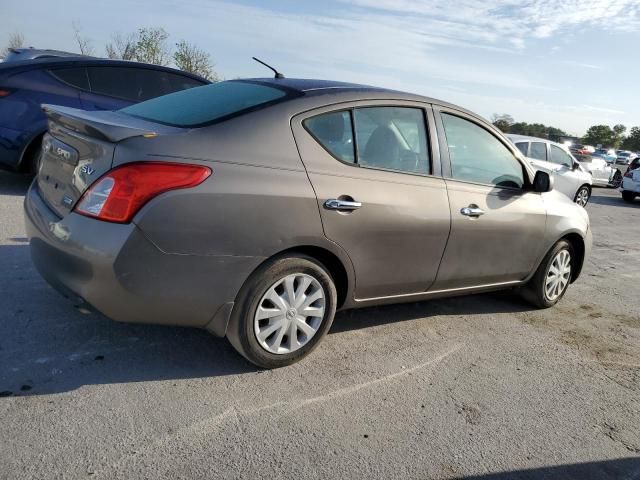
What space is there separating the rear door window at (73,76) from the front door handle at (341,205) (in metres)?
5.40

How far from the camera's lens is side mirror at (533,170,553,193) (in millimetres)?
4527

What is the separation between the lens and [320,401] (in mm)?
3072

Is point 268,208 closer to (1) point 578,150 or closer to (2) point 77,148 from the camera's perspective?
(2) point 77,148

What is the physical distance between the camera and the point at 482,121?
4328 millimetres

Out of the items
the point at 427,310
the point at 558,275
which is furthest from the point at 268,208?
the point at 558,275

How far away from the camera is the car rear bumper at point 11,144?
267 inches

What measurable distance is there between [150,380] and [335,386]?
102 cm

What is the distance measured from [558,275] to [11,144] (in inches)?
247

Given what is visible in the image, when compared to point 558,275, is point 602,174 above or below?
above

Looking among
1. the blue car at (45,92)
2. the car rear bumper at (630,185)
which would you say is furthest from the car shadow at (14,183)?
the car rear bumper at (630,185)

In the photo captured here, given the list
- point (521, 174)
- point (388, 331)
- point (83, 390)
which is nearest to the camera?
point (83, 390)

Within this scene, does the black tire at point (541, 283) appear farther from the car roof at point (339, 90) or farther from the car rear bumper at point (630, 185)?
the car rear bumper at point (630, 185)

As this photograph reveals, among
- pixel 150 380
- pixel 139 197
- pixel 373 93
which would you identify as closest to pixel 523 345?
pixel 373 93

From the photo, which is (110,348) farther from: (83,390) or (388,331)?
(388,331)
